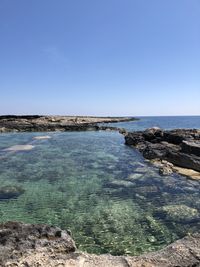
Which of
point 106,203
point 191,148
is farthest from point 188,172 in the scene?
point 106,203

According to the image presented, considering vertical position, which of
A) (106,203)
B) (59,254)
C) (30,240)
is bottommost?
(106,203)

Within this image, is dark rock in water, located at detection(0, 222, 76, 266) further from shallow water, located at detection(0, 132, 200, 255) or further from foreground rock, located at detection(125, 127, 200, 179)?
foreground rock, located at detection(125, 127, 200, 179)

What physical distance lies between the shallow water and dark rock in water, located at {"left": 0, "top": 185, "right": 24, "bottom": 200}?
0.20 ft

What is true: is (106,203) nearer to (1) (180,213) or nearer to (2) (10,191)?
(1) (180,213)

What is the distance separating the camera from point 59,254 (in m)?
7.25

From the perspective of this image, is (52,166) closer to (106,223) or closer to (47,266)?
(106,223)

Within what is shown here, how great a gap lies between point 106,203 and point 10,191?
5.88m

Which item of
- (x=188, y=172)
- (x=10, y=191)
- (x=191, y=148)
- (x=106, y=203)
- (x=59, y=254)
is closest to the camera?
(x=59, y=254)

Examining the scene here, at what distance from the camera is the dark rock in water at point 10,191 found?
1597 centimetres

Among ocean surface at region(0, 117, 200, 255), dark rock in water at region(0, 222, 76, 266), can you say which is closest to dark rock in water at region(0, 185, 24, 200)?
ocean surface at region(0, 117, 200, 255)

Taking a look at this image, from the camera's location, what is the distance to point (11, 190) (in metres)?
17.0

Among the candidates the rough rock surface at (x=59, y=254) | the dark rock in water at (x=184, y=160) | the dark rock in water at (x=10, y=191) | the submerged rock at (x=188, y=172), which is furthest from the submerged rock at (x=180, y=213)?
the dark rock in water at (x=184, y=160)

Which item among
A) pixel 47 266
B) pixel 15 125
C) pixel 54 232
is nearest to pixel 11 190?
pixel 54 232

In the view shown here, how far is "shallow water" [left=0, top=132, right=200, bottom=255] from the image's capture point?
11.1 meters
